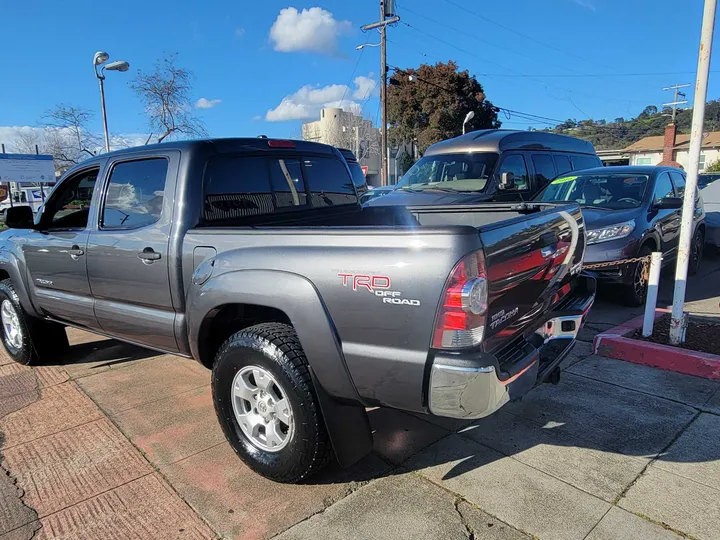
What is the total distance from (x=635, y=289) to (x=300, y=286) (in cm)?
509

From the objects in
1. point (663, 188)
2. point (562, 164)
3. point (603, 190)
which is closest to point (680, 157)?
point (562, 164)

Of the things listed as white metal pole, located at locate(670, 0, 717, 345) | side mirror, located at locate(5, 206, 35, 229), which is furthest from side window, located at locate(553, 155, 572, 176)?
side mirror, located at locate(5, 206, 35, 229)

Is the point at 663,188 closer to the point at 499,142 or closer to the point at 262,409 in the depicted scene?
the point at 499,142

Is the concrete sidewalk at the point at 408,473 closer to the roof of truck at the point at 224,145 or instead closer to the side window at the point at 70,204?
the side window at the point at 70,204

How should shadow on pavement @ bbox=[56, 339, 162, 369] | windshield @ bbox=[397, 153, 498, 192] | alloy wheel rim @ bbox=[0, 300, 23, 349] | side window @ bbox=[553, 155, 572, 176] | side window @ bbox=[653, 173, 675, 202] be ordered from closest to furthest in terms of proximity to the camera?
alloy wheel rim @ bbox=[0, 300, 23, 349]
shadow on pavement @ bbox=[56, 339, 162, 369]
side window @ bbox=[653, 173, 675, 202]
windshield @ bbox=[397, 153, 498, 192]
side window @ bbox=[553, 155, 572, 176]

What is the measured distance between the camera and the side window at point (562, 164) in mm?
10445

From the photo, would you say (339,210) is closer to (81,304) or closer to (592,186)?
(81,304)

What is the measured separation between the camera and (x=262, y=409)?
290cm

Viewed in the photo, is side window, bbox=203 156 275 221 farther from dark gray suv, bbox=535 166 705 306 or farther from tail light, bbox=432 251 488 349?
dark gray suv, bbox=535 166 705 306

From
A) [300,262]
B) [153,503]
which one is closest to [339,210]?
[300,262]

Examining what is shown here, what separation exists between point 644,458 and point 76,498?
333cm

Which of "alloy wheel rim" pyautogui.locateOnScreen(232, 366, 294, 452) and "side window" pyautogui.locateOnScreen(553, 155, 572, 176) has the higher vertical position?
"side window" pyautogui.locateOnScreen(553, 155, 572, 176)

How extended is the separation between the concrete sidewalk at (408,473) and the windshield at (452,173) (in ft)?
16.9

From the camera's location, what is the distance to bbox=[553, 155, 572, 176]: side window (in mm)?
10445
